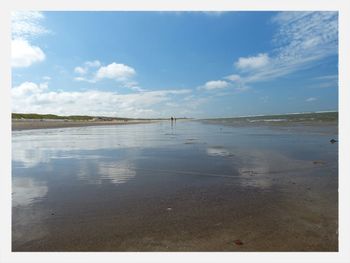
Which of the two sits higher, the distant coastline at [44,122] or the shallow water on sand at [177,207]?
the distant coastline at [44,122]

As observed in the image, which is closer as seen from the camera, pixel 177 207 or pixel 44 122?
pixel 177 207

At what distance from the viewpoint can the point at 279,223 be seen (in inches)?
167

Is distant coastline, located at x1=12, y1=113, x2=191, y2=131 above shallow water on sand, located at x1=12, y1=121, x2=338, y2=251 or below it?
above

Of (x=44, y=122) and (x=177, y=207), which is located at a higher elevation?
(x=44, y=122)

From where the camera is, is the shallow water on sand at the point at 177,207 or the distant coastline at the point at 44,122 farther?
the distant coastline at the point at 44,122

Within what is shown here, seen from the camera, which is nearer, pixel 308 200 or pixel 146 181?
pixel 308 200

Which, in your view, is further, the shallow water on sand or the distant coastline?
the distant coastline
